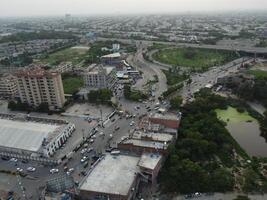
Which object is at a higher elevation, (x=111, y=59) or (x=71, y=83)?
(x=111, y=59)

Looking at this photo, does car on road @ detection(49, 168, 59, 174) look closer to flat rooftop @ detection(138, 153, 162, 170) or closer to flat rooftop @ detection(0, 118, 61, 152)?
flat rooftop @ detection(0, 118, 61, 152)

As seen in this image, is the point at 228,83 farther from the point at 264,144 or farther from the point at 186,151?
the point at 186,151

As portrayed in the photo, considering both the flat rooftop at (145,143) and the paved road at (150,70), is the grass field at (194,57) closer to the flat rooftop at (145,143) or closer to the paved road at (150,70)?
the paved road at (150,70)

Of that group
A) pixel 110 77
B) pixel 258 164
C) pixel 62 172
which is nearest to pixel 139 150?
pixel 62 172

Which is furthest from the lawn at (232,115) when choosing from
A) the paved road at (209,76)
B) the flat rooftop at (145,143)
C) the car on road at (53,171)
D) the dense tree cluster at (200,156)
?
the car on road at (53,171)

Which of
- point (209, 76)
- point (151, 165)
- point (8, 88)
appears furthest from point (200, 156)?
point (8, 88)

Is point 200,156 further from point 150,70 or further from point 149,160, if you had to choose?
point 150,70
